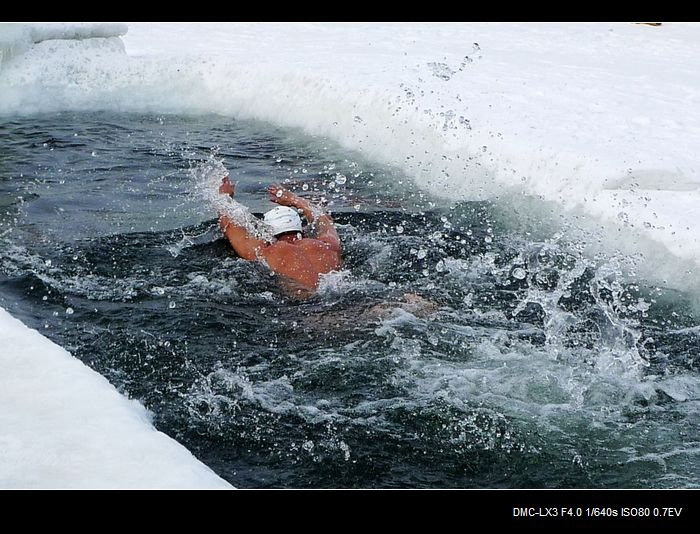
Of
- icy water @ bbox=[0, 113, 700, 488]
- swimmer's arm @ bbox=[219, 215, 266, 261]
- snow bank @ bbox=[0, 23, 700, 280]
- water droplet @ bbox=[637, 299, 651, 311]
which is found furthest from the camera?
snow bank @ bbox=[0, 23, 700, 280]

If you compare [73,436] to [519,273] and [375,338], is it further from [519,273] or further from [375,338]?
[519,273]

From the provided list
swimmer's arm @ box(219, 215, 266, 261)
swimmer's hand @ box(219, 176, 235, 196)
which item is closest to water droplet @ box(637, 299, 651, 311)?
swimmer's arm @ box(219, 215, 266, 261)

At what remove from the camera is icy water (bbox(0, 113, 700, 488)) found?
163 inches

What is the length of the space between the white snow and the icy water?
44 centimetres

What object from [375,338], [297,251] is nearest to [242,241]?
[297,251]

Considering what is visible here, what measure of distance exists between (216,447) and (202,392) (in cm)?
49

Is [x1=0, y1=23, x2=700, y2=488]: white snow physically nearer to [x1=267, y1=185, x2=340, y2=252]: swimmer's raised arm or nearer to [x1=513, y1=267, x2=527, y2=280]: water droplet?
[x1=513, y1=267, x2=527, y2=280]: water droplet

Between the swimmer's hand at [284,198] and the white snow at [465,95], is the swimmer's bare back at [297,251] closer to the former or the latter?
the swimmer's hand at [284,198]

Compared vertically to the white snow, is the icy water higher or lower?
lower

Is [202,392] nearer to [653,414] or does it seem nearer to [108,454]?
[108,454]

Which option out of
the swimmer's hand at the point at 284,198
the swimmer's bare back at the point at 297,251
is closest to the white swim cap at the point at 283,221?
the swimmer's bare back at the point at 297,251

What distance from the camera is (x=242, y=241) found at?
651 centimetres

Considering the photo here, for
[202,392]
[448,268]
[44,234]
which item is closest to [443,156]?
[448,268]

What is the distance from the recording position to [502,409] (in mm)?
4469
